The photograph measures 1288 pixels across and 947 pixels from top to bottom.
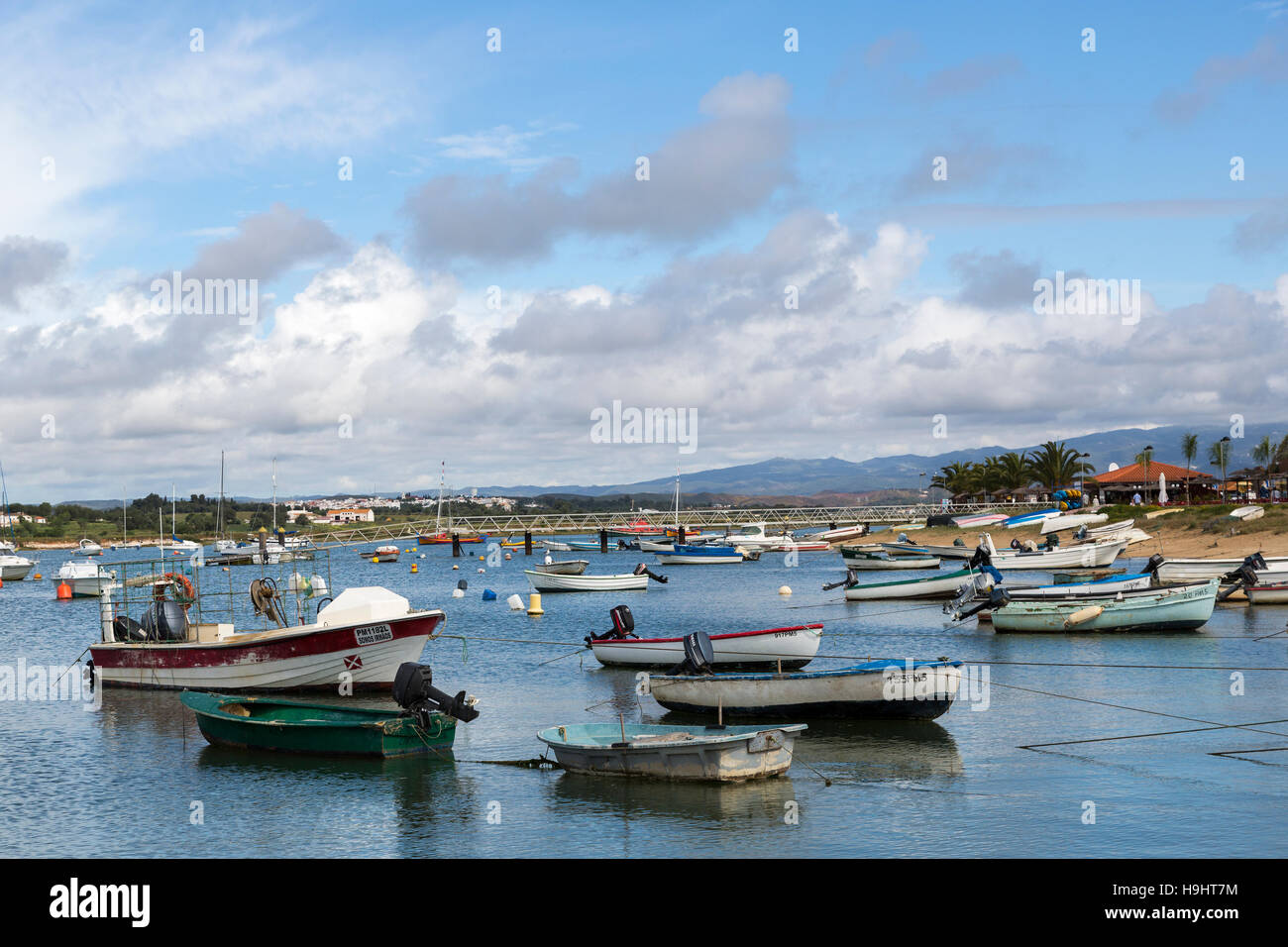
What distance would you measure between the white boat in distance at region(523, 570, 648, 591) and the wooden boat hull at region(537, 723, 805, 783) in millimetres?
49494

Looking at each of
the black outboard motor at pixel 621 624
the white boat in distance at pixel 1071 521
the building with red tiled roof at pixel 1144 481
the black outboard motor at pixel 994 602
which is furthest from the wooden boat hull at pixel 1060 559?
the building with red tiled roof at pixel 1144 481

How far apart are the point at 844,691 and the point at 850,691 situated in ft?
0.44

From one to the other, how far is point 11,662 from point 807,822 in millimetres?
38679

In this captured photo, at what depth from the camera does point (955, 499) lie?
180 meters

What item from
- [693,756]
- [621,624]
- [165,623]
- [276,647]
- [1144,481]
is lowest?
[693,756]

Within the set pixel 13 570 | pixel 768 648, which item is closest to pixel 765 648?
pixel 768 648

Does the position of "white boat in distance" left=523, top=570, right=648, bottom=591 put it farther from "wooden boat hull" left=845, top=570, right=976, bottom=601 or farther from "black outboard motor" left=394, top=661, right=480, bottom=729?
"black outboard motor" left=394, top=661, right=480, bottom=729

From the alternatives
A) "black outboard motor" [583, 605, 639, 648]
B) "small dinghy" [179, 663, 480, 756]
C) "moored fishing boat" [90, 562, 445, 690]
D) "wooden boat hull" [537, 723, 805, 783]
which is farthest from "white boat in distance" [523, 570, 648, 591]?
"wooden boat hull" [537, 723, 805, 783]

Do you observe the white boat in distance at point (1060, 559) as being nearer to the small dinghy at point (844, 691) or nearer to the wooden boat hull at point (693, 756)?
the small dinghy at point (844, 691)

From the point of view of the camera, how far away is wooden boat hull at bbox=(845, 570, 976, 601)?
194 ft

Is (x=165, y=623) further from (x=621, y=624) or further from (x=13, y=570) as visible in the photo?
(x=13, y=570)

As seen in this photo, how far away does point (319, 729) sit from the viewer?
2375 cm
